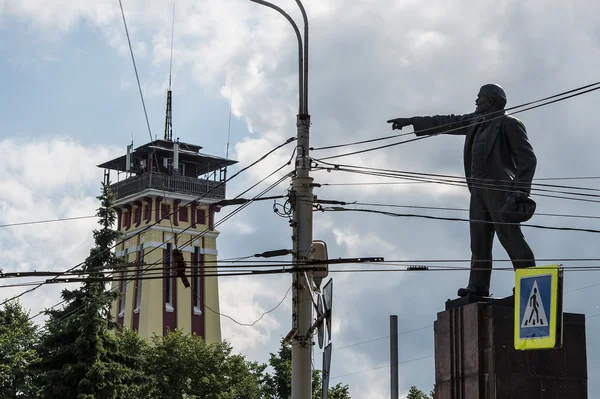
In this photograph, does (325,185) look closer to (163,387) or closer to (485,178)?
(485,178)

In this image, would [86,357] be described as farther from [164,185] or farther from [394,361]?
[164,185]

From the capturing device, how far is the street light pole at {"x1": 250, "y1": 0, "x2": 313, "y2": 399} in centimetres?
1942

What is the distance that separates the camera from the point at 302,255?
19688 mm

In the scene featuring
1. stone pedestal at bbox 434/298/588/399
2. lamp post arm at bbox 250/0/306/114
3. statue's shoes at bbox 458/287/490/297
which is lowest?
stone pedestal at bbox 434/298/588/399

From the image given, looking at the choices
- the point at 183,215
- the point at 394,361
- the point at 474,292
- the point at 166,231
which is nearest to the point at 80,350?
the point at 394,361

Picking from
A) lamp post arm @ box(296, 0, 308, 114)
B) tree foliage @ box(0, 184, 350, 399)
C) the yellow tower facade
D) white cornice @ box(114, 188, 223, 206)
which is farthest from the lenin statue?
white cornice @ box(114, 188, 223, 206)

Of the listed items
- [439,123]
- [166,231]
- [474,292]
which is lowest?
[474,292]

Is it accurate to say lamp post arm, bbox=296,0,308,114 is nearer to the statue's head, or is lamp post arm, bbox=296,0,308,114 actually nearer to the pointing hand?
the pointing hand

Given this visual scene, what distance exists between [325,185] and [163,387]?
118ft

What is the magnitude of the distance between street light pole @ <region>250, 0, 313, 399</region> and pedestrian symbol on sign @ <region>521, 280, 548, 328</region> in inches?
140

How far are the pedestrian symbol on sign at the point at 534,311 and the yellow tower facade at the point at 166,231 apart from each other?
5455 centimetres

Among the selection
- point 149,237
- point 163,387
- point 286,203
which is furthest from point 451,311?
point 149,237

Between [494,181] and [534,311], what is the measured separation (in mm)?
2377

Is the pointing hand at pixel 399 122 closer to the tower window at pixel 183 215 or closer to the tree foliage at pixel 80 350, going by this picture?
the tree foliage at pixel 80 350
